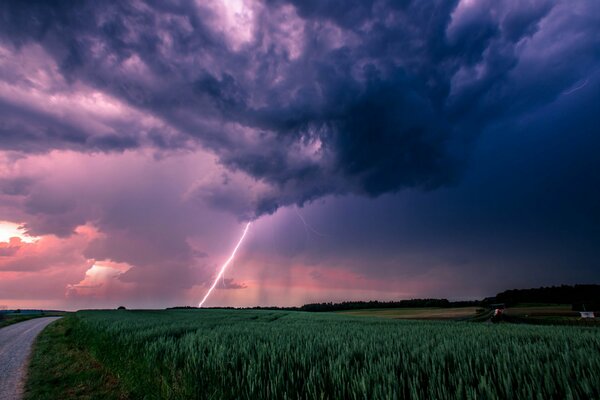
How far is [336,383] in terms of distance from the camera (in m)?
3.41

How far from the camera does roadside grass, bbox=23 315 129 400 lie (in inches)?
372

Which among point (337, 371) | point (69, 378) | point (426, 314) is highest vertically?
point (337, 371)

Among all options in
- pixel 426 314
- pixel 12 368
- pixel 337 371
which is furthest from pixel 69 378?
pixel 426 314

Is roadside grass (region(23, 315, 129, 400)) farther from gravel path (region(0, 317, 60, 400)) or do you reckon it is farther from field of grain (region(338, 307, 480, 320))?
field of grain (region(338, 307, 480, 320))

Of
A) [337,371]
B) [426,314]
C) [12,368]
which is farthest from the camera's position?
[426,314]

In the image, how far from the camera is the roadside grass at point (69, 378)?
9.45m

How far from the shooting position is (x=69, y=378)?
37.4 ft

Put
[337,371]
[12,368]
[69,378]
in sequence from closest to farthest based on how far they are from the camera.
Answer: [337,371] < [69,378] < [12,368]

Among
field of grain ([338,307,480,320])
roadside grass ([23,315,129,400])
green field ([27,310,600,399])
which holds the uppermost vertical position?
green field ([27,310,600,399])

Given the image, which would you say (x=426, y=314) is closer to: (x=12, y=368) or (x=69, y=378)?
(x=69, y=378)

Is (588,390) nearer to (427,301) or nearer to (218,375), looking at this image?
(218,375)

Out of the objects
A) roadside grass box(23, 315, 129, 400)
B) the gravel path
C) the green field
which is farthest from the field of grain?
the green field

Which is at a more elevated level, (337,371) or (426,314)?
(337,371)

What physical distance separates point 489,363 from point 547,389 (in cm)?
169
